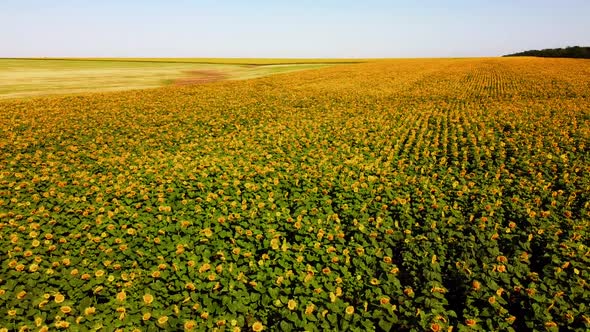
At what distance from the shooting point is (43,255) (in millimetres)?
5129

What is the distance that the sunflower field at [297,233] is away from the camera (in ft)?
13.5

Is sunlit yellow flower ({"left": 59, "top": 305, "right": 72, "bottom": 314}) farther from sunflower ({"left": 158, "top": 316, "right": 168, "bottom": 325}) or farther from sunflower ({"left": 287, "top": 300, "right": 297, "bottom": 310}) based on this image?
sunflower ({"left": 287, "top": 300, "right": 297, "bottom": 310})

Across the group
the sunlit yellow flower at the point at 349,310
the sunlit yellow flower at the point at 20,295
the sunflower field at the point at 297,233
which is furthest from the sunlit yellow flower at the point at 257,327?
the sunlit yellow flower at the point at 20,295

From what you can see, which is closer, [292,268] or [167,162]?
[292,268]

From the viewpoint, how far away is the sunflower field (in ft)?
13.5

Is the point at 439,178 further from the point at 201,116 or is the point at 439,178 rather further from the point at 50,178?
the point at 201,116

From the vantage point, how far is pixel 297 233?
18.9ft

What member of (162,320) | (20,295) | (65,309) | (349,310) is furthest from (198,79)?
(349,310)

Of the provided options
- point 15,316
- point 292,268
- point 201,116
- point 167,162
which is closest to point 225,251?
point 292,268

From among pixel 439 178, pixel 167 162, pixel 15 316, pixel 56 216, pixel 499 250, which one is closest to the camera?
pixel 15 316

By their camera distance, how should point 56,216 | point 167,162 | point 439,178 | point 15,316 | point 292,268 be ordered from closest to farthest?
point 15,316, point 292,268, point 56,216, point 439,178, point 167,162

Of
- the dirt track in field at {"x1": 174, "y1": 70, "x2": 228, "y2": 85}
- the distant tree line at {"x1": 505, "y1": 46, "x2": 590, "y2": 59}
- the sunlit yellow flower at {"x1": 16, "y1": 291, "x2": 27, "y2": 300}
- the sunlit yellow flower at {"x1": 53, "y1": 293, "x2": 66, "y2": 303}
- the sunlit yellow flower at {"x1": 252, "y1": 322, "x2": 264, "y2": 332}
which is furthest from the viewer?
the distant tree line at {"x1": 505, "y1": 46, "x2": 590, "y2": 59}

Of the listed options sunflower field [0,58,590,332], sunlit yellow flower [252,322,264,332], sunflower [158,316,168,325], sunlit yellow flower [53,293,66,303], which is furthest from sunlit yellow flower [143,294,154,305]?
sunlit yellow flower [252,322,264,332]

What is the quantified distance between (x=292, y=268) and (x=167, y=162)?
235 inches
